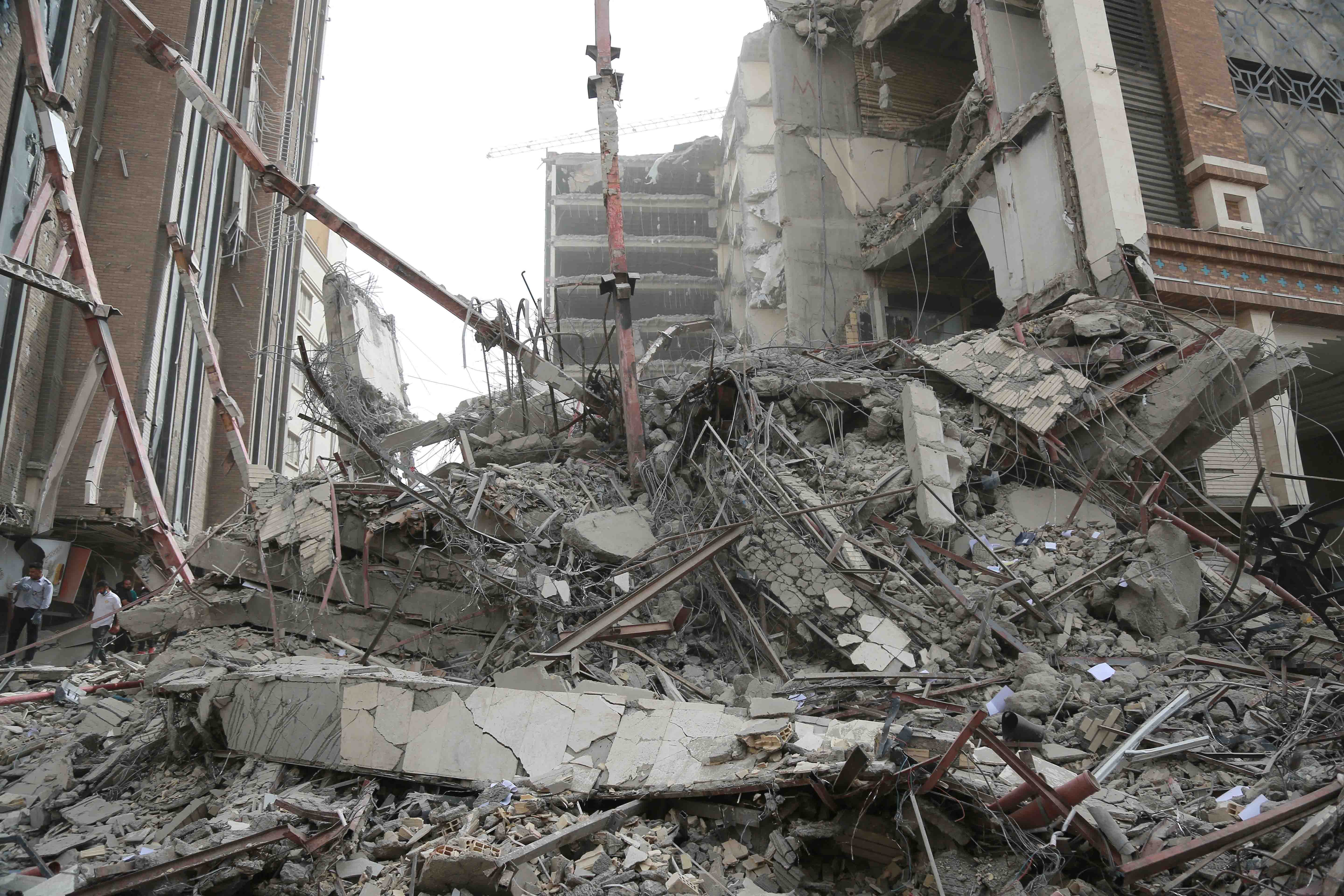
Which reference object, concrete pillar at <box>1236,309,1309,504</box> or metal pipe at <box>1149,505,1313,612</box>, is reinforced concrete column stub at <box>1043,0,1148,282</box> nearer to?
concrete pillar at <box>1236,309,1309,504</box>

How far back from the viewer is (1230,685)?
5695 millimetres

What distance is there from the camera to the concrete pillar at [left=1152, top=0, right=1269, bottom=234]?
40.3 ft

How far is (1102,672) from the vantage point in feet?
20.1

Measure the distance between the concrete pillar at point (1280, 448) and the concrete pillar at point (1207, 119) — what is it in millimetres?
2032

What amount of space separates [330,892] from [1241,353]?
9.56 m

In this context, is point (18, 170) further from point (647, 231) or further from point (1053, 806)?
point (647, 231)

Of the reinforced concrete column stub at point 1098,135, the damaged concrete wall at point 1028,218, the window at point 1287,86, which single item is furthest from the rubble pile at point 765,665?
the window at point 1287,86

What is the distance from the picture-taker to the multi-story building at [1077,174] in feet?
38.8

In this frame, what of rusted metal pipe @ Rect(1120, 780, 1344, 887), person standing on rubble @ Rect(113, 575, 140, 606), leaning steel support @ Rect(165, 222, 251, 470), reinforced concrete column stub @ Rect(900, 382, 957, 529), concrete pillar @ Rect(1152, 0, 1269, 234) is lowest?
rusted metal pipe @ Rect(1120, 780, 1344, 887)

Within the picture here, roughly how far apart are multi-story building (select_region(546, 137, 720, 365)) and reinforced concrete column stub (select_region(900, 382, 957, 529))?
26.1m

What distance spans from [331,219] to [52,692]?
6.39 m

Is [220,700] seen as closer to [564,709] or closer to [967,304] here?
[564,709]

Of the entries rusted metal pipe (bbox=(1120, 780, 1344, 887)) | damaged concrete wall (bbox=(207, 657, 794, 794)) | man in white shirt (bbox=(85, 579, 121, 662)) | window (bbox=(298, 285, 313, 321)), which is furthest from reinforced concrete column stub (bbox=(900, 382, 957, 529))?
window (bbox=(298, 285, 313, 321))

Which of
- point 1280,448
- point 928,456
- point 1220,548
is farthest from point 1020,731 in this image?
point 1280,448
